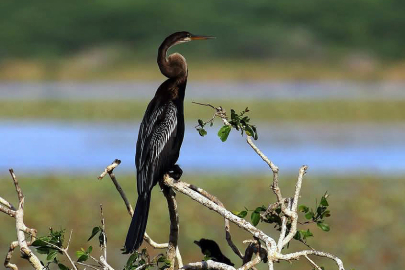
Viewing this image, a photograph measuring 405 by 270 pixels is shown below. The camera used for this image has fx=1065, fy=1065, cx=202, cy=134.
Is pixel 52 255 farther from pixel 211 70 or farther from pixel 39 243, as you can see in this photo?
pixel 211 70

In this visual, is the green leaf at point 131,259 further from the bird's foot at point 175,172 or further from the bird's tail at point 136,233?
the bird's foot at point 175,172

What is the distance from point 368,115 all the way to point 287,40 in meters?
10.7

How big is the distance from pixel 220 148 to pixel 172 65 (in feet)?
41.6

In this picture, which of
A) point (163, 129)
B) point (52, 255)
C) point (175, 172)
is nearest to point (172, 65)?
point (163, 129)

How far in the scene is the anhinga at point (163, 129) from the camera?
4.23 meters

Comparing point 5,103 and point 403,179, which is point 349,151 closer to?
point 403,179

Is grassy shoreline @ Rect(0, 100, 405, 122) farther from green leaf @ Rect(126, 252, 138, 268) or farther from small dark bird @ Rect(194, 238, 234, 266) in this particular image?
green leaf @ Rect(126, 252, 138, 268)

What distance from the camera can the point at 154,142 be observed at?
4.40 meters

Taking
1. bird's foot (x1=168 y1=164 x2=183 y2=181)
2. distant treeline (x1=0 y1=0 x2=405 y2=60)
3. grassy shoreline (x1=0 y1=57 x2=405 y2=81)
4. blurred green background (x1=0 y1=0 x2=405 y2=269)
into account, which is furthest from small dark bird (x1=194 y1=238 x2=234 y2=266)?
distant treeline (x1=0 y1=0 x2=405 y2=60)

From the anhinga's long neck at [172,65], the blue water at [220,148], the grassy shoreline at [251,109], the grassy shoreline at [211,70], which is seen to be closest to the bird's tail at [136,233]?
the anhinga's long neck at [172,65]

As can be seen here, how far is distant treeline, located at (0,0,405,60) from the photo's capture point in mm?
32719

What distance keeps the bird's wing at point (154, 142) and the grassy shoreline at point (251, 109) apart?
52.8 ft

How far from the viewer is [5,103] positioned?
24.8m

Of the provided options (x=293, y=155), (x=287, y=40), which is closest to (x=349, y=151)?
(x=293, y=155)
